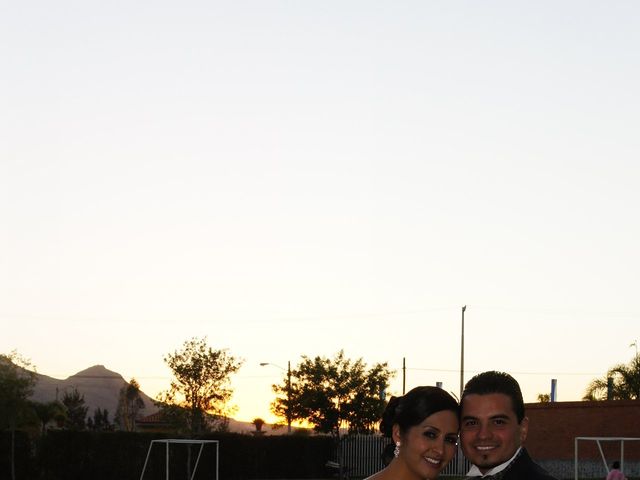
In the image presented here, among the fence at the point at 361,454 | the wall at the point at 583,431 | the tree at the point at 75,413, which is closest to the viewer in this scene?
the wall at the point at 583,431

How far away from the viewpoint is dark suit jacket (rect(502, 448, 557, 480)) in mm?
5496

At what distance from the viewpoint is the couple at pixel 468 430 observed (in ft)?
18.6

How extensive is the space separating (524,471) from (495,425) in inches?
11.0

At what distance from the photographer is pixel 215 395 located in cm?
6881

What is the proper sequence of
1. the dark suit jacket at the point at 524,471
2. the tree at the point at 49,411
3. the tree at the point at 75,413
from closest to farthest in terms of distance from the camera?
the dark suit jacket at the point at 524,471
the tree at the point at 49,411
the tree at the point at 75,413

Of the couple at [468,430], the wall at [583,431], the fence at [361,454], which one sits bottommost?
the fence at [361,454]

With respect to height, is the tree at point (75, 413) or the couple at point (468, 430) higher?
the couple at point (468, 430)

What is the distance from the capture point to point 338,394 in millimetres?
65188

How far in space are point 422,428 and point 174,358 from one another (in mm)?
63750

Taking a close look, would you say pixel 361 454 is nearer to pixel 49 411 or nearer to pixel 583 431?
pixel 583 431

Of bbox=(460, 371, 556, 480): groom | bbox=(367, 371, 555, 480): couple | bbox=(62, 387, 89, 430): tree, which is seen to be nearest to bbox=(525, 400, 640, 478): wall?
bbox=(367, 371, 555, 480): couple

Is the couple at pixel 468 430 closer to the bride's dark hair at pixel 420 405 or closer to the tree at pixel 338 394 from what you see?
the bride's dark hair at pixel 420 405

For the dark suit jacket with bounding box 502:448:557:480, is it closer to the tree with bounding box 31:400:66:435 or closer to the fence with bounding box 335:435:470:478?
the fence with bounding box 335:435:470:478

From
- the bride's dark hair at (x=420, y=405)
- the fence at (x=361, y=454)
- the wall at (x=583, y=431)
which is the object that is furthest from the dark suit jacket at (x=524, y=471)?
the fence at (x=361, y=454)
